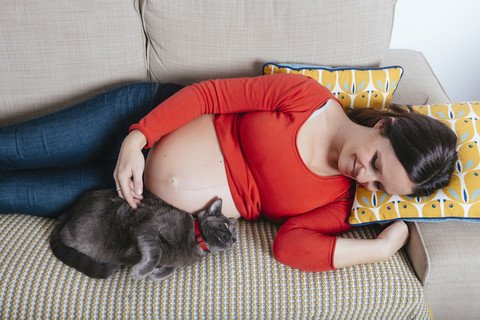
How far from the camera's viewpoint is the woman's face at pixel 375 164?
100 centimetres

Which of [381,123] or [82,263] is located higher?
[381,123]

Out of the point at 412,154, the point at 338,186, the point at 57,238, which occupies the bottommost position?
the point at 57,238

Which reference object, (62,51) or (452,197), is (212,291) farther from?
(62,51)

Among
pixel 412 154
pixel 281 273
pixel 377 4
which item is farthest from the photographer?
pixel 377 4

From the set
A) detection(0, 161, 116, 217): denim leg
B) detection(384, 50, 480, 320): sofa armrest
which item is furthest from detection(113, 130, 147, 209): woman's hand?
detection(384, 50, 480, 320): sofa armrest

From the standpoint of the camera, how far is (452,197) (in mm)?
1070

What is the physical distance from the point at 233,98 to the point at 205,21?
1.30 feet

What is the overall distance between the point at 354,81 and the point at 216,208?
0.74 m

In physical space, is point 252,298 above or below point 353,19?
below

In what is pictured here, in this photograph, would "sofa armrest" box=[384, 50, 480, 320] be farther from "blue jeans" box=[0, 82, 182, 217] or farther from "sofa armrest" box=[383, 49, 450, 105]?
"blue jeans" box=[0, 82, 182, 217]

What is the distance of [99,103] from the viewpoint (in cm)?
125

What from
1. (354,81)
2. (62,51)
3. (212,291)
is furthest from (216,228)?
(62,51)

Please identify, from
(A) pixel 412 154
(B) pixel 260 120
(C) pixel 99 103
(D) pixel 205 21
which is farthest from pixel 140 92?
(A) pixel 412 154

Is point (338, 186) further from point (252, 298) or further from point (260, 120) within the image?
point (252, 298)
